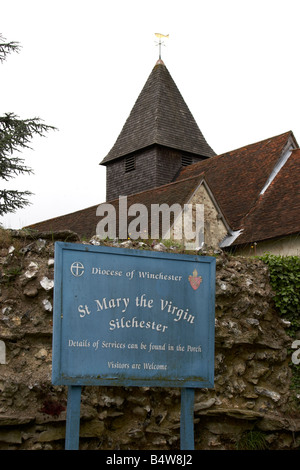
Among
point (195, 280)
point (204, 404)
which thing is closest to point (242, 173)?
point (204, 404)

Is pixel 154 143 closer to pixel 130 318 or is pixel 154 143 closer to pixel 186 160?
pixel 186 160

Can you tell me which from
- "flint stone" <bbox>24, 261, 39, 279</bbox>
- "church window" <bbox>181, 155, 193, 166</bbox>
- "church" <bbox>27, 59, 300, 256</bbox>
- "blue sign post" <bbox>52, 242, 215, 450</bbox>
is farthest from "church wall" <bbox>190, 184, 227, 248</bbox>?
"blue sign post" <bbox>52, 242, 215, 450</bbox>

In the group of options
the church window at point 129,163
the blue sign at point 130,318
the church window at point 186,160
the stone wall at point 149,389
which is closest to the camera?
the blue sign at point 130,318

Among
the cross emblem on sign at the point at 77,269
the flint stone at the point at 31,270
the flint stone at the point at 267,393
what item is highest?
the flint stone at the point at 31,270

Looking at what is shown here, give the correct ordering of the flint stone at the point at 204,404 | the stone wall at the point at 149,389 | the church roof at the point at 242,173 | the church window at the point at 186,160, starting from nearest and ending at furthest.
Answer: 1. the stone wall at the point at 149,389
2. the flint stone at the point at 204,404
3. the church roof at the point at 242,173
4. the church window at the point at 186,160

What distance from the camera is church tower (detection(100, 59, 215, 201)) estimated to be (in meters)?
28.5

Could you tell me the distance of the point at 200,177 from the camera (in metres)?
18.2

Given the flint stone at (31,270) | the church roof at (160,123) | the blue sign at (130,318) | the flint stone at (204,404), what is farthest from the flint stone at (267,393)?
the church roof at (160,123)

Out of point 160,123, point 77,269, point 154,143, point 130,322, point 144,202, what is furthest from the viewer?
point 160,123

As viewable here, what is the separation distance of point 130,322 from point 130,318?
34 mm

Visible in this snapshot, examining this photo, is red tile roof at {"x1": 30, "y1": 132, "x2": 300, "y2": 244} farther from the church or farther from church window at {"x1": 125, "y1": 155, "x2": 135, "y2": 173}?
church window at {"x1": 125, "y1": 155, "x2": 135, "y2": 173}

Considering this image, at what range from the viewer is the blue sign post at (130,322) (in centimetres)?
510

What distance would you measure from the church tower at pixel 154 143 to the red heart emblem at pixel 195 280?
22175mm

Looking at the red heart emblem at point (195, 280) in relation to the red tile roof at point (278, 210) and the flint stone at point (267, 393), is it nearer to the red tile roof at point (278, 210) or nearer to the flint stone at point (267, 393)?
the flint stone at point (267, 393)
